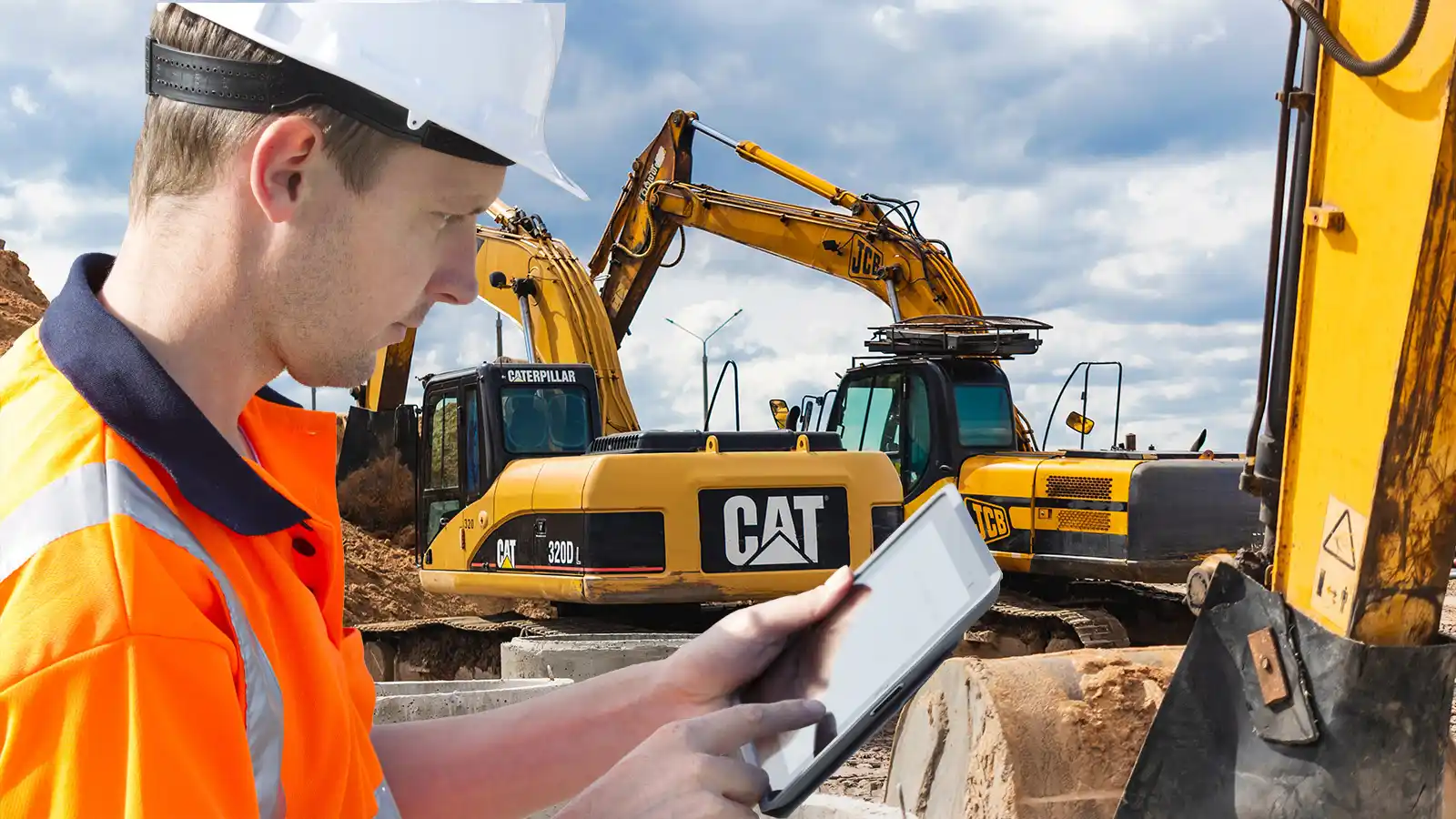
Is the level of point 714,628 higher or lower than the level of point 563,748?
higher

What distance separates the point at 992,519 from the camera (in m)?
9.95

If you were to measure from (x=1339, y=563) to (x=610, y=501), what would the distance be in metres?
4.92

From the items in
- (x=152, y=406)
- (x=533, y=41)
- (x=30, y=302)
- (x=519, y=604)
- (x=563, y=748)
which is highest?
(x=30, y=302)

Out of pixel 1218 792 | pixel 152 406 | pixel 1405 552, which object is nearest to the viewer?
pixel 152 406

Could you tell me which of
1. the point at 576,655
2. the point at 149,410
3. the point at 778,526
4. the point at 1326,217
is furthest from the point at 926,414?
the point at 149,410

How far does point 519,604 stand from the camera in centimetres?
1197

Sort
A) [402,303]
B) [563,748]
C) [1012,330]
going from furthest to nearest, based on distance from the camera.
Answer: [1012,330] < [563,748] < [402,303]

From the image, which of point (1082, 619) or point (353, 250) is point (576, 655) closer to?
point (1082, 619)

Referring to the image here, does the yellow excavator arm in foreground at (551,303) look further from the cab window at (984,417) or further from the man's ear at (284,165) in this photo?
the man's ear at (284,165)

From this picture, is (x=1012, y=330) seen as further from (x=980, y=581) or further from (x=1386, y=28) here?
(x=980, y=581)

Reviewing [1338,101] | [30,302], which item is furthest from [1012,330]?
[30,302]

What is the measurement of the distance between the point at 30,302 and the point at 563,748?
14.4 meters

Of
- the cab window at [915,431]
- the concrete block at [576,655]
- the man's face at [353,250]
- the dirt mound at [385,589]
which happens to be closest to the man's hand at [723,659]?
the man's face at [353,250]

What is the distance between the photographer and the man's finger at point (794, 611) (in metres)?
1.65
